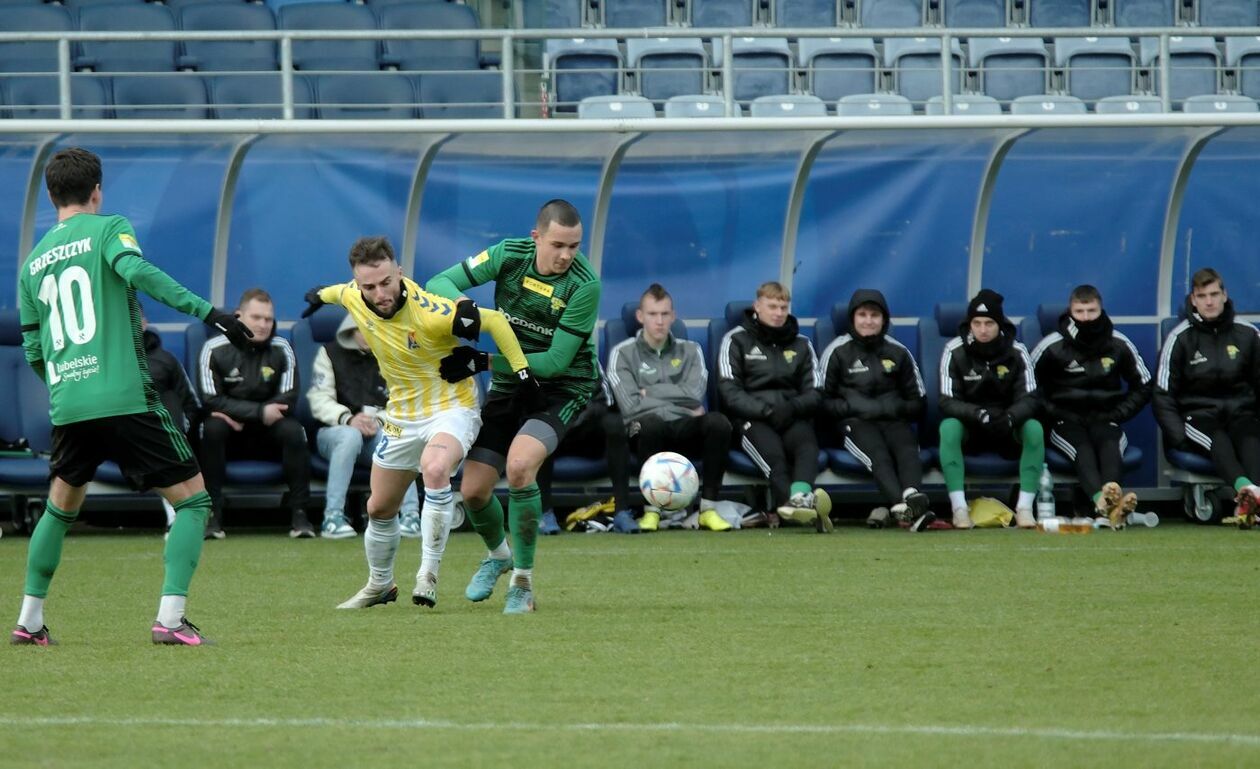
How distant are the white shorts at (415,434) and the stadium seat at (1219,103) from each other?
9326 millimetres

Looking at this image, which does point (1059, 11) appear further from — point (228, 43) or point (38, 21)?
point (38, 21)

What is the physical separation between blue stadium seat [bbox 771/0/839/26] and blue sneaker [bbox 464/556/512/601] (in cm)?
994

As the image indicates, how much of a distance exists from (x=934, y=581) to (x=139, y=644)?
12.0 feet

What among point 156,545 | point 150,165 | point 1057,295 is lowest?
point 156,545

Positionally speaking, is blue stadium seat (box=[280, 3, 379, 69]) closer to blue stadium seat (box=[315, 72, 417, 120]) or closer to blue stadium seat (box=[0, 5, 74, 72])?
blue stadium seat (box=[315, 72, 417, 120])

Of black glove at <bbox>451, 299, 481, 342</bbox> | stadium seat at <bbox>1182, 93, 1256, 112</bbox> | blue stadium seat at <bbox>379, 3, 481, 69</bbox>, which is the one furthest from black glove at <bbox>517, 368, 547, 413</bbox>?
stadium seat at <bbox>1182, 93, 1256, 112</bbox>

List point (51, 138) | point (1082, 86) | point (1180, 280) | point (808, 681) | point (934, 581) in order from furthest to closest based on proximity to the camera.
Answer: point (1082, 86) < point (1180, 280) < point (51, 138) < point (934, 581) < point (808, 681)

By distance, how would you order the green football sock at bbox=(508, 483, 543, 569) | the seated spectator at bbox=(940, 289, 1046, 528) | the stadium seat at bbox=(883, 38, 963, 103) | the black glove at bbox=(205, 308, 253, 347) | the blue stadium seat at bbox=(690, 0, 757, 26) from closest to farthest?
the black glove at bbox=(205, 308, 253, 347) < the green football sock at bbox=(508, 483, 543, 569) < the seated spectator at bbox=(940, 289, 1046, 528) < the stadium seat at bbox=(883, 38, 963, 103) < the blue stadium seat at bbox=(690, 0, 757, 26)

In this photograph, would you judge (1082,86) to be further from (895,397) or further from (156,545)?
(156,545)

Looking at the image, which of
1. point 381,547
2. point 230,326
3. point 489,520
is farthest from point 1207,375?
point 230,326

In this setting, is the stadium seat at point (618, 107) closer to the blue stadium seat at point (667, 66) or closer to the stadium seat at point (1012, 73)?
the blue stadium seat at point (667, 66)

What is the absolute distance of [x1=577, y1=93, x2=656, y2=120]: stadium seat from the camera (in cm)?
1365

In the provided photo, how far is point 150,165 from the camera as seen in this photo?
1209cm

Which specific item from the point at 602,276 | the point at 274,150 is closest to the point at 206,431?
the point at 274,150
